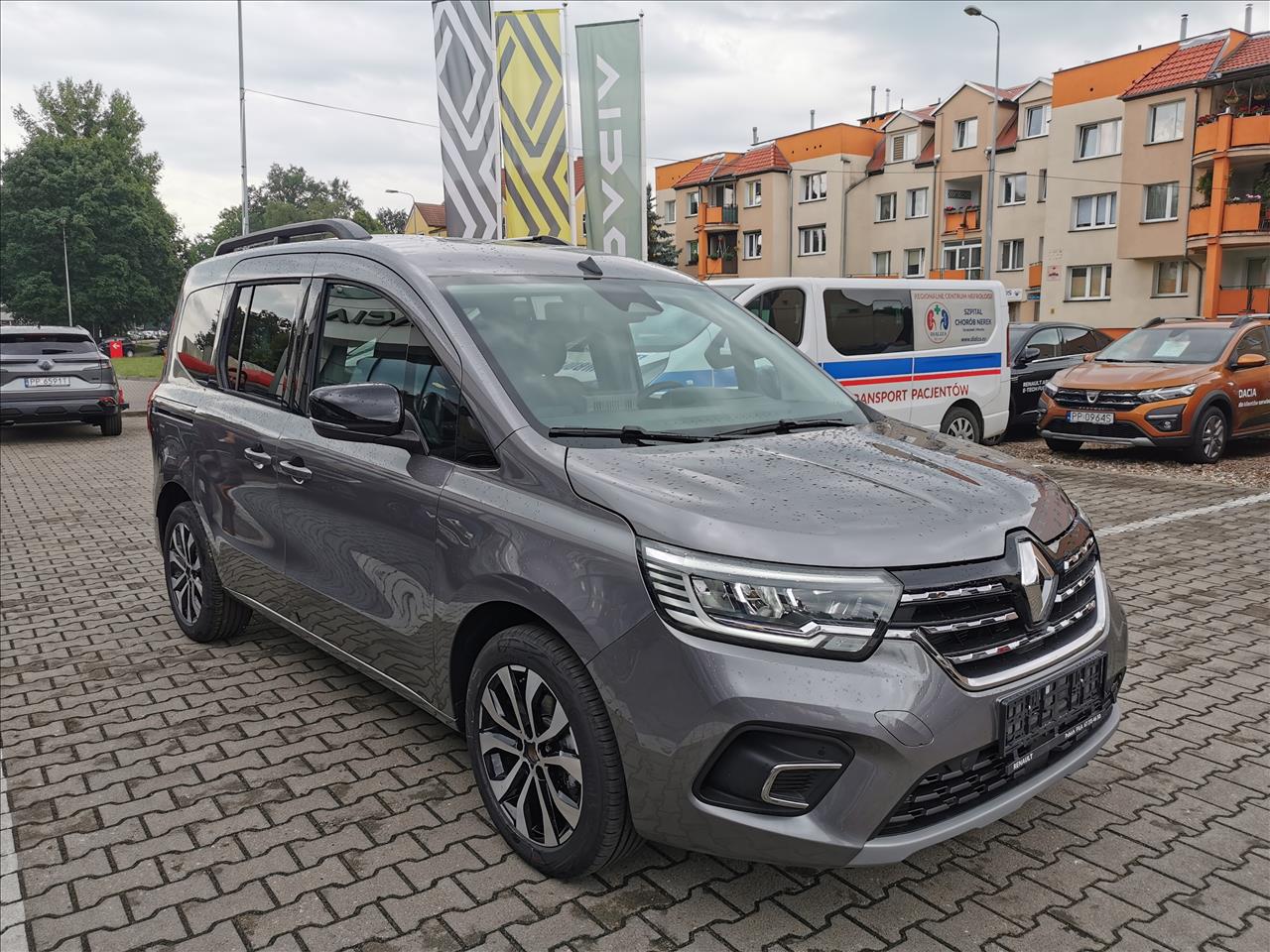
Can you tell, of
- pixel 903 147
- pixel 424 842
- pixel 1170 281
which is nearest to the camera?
pixel 424 842

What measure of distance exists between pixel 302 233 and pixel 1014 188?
142 ft

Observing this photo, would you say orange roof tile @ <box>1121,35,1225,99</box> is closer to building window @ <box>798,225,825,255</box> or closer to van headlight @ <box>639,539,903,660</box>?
building window @ <box>798,225,825,255</box>

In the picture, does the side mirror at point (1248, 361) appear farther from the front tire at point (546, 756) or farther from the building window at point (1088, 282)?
the building window at point (1088, 282)

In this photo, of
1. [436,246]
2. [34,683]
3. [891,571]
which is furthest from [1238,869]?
[34,683]

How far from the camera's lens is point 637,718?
2584 millimetres

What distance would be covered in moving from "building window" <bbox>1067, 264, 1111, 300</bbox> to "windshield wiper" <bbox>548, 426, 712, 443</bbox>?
127 feet

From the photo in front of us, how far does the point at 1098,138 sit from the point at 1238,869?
4055 centimetres

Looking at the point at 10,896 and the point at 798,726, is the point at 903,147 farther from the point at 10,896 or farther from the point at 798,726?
the point at 10,896

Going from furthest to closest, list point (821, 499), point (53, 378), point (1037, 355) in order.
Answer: point (1037, 355) → point (53, 378) → point (821, 499)

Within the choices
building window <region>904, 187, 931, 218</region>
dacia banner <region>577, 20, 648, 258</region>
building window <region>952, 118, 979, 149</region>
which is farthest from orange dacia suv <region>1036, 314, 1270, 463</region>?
building window <region>904, 187, 931, 218</region>

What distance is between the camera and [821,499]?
269 centimetres

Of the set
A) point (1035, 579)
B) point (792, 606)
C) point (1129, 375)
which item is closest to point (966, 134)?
point (1129, 375)

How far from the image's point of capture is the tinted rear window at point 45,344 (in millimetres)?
14805

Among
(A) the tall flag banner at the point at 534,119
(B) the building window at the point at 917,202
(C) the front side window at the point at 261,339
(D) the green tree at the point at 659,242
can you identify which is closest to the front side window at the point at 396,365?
(C) the front side window at the point at 261,339
